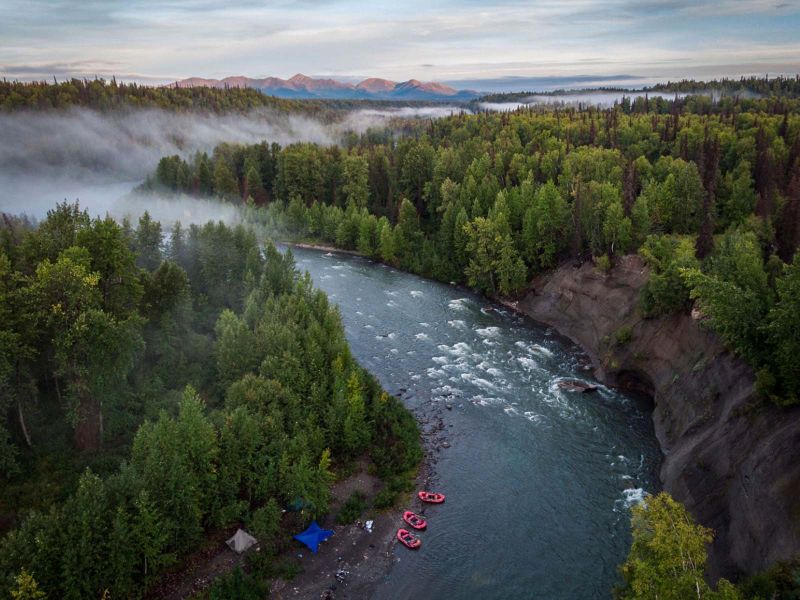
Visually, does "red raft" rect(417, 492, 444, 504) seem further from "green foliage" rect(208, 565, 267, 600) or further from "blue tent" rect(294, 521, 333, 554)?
"green foliage" rect(208, 565, 267, 600)

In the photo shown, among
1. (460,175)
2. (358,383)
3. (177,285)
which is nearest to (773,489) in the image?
(358,383)

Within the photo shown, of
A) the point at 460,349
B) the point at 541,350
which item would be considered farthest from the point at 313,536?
the point at 541,350

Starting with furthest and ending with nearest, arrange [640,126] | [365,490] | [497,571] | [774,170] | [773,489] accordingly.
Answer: [640,126], [774,170], [365,490], [497,571], [773,489]

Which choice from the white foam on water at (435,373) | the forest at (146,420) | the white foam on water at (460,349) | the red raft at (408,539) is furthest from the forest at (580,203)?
the forest at (146,420)

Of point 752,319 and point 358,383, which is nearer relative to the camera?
point 752,319

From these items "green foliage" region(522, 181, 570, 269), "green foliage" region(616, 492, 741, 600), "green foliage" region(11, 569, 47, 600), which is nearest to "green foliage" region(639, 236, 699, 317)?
"green foliage" region(522, 181, 570, 269)

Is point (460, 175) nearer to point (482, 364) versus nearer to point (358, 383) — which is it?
point (482, 364)

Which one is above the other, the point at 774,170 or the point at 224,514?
the point at 774,170

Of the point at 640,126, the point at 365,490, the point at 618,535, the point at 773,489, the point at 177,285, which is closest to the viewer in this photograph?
the point at 773,489

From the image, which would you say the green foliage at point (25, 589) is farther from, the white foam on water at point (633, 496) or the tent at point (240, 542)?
the white foam on water at point (633, 496)
